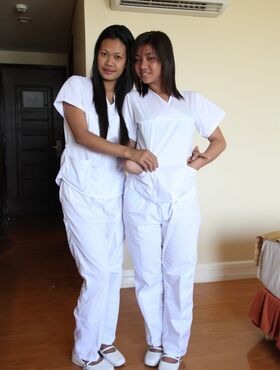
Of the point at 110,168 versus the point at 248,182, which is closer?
the point at 110,168

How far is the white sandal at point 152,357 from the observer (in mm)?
1705

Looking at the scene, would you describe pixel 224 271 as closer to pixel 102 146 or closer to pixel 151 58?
pixel 102 146

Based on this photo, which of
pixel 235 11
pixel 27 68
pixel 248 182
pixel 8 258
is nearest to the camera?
pixel 235 11

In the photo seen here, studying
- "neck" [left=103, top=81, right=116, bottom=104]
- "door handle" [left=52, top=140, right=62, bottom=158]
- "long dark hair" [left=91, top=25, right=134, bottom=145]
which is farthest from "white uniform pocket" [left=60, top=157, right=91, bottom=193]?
"door handle" [left=52, top=140, right=62, bottom=158]

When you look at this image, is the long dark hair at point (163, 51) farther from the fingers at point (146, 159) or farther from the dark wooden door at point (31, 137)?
the dark wooden door at point (31, 137)

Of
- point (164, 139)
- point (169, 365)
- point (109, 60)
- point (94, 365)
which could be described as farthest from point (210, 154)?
point (94, 365)

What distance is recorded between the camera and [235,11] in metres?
2.55

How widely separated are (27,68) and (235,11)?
3.18 meters

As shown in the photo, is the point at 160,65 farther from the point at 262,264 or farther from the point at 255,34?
the point at 255,34

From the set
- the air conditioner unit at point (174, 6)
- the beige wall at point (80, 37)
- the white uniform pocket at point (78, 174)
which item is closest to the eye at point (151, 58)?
the white uniform pocket at point (78, 174)

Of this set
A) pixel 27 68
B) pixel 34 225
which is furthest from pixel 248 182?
pixel 27 68

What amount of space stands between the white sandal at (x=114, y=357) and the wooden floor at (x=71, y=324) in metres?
0.03

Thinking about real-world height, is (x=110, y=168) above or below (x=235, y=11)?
below

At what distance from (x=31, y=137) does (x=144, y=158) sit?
3905mm
